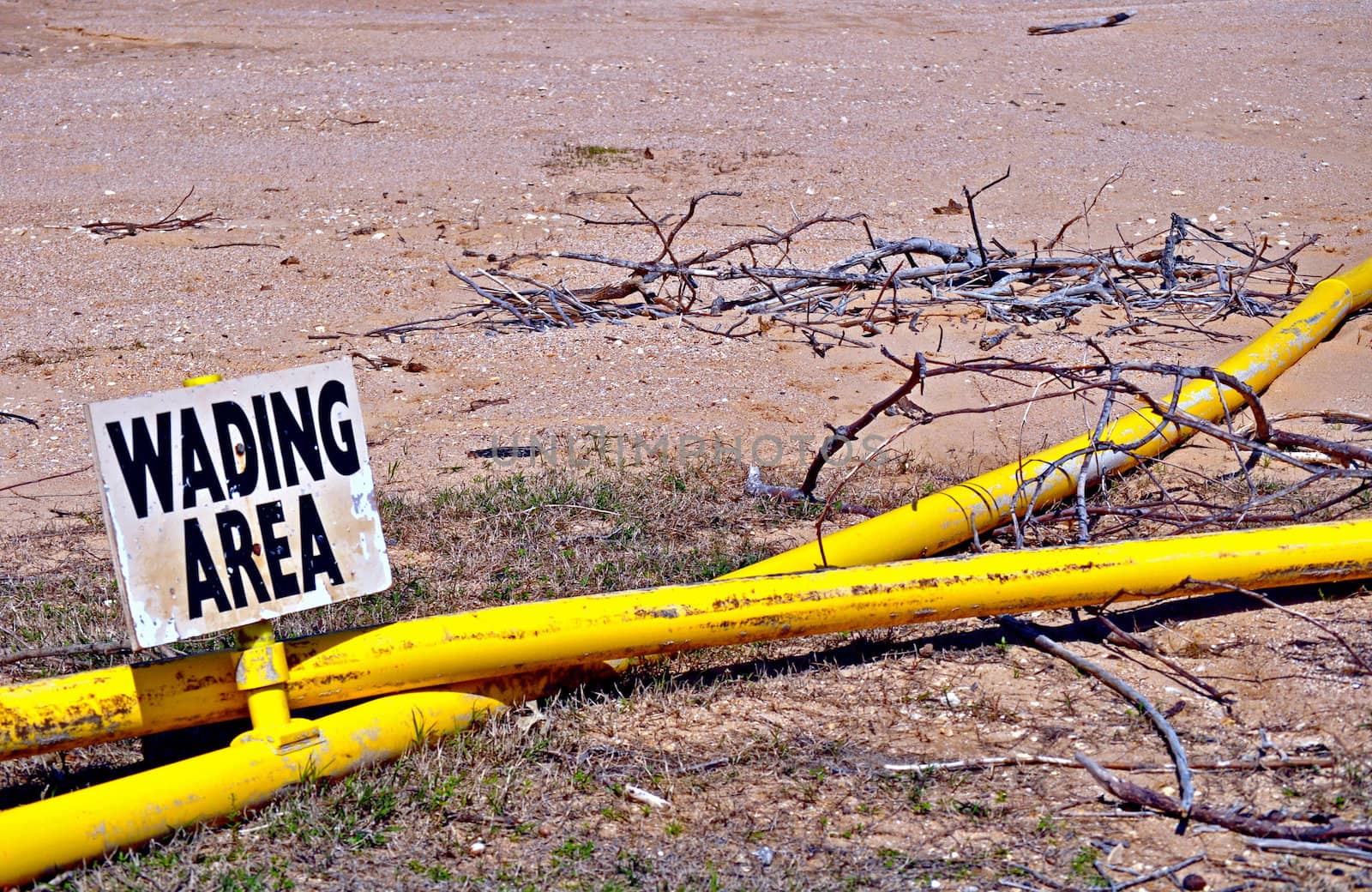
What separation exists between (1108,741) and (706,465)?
1.86 m

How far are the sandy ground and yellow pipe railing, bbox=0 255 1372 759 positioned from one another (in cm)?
23

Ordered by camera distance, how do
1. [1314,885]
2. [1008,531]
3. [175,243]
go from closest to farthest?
[1314,885] < [1008,531] < [175,243]

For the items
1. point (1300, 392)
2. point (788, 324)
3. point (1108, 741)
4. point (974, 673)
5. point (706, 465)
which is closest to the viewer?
point (1108, 741)

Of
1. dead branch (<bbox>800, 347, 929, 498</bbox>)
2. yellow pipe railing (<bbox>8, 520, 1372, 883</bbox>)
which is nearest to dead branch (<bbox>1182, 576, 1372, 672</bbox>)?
yellow pipe railing (<bbox>8, 520, 1372, 883</bbox>)

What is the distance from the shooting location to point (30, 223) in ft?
24.6

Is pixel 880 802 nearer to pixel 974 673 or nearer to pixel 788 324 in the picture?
pixel 974 673

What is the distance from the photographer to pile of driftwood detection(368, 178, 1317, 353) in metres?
5.72

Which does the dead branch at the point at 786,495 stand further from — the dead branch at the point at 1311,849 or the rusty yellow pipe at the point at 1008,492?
the dead branch at the point at 1311,849

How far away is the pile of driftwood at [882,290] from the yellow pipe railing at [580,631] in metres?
2.57

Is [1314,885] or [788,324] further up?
[788,324]

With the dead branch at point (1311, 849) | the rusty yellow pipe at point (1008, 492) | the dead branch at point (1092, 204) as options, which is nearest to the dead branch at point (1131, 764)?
the dead branch at point (1311, 849)

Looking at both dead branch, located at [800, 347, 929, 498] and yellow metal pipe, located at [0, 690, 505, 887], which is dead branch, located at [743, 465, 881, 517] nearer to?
dead branch, located at [800, 347, 929, 498]

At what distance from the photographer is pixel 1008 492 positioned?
12.0 feet

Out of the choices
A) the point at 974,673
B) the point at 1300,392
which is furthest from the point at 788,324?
the point at 974,673
